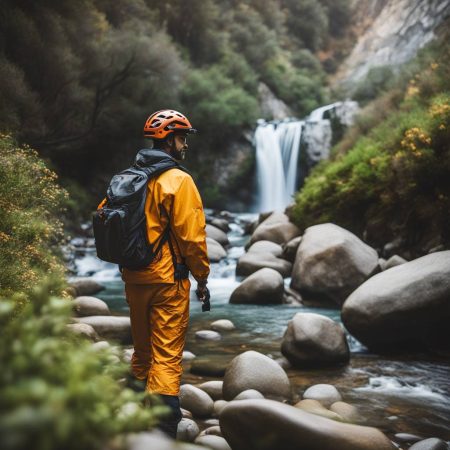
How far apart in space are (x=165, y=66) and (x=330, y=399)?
16544 millimetres

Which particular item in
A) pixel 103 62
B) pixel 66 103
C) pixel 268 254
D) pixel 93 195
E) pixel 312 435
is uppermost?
pixel 103 62

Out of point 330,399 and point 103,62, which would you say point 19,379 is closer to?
point 330,399

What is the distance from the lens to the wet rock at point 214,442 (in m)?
3.25

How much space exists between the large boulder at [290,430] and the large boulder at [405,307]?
9.55ft

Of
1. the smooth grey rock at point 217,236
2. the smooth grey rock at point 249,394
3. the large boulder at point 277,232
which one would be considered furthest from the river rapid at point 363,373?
the smooth grey rock at point 217,236

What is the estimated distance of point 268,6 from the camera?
37.5 m

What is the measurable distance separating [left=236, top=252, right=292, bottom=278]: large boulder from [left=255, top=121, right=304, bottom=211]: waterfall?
11.8 meters

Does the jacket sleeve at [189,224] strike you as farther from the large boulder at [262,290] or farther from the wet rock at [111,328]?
the large boulder at [262,290]

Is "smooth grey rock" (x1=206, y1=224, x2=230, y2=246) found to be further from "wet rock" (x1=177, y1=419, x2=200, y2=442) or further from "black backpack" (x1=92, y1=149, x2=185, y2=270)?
"black backpack" (x1=92, y1=149, x2=185, y2=270)

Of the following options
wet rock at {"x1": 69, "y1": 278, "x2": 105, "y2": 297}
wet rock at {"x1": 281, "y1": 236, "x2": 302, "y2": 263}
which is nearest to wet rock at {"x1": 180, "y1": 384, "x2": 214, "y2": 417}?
wet rock at {"x1": 69, "y1": 278, "x2": 105, "y2": 297}

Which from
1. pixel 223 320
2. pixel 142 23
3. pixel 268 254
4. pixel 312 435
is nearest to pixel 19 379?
pixel 312 435

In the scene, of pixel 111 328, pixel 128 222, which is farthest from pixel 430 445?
pixel 111 328

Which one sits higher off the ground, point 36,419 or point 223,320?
point 36,419

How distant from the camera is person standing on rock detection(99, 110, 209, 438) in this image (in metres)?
3.16
